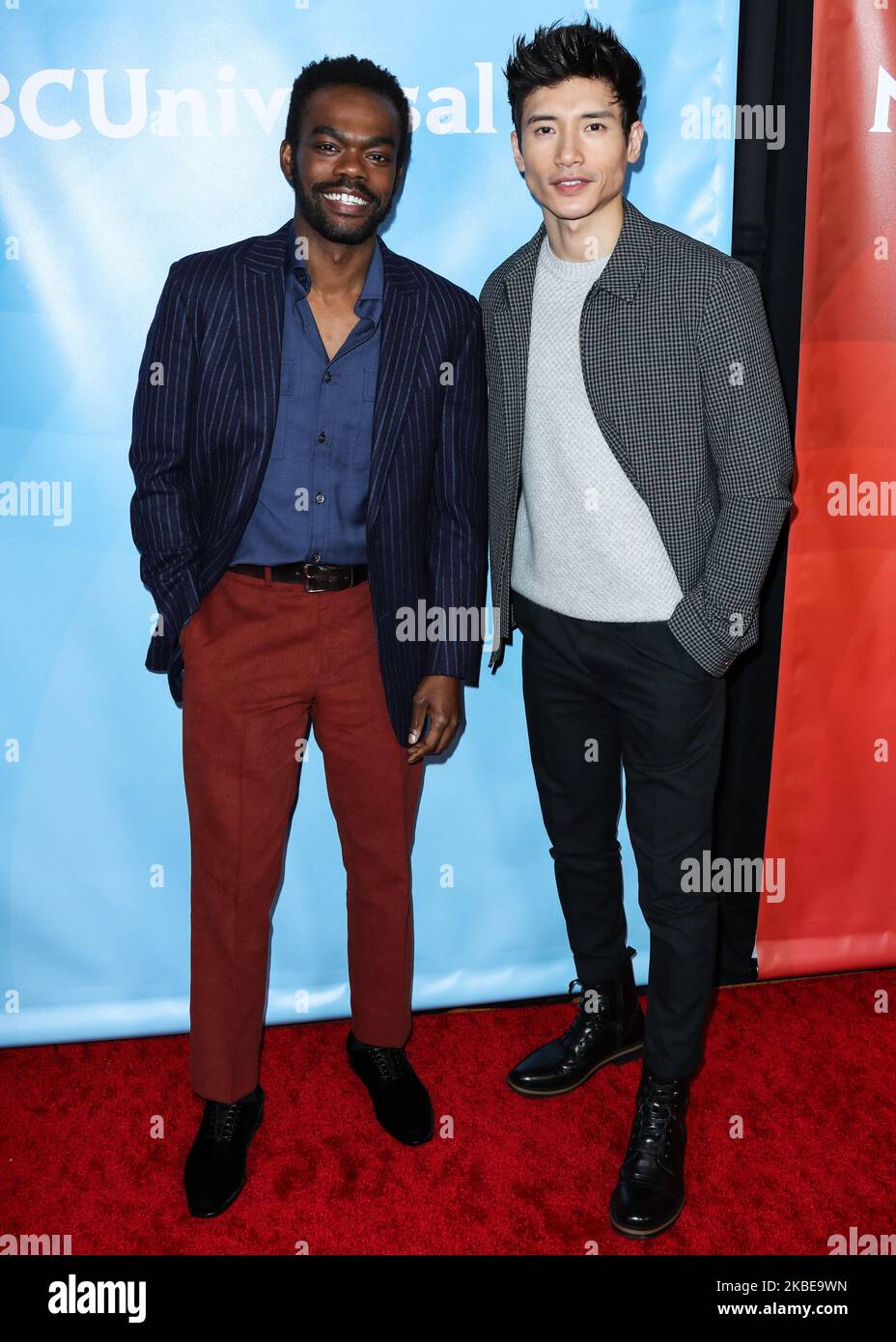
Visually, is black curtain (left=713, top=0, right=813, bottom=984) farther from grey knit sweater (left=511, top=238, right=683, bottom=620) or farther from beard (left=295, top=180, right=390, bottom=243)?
beard (left=295, top=180, right=390, bottom=243)

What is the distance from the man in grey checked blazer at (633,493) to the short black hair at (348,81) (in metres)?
0.23

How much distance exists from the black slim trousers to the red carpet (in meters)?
0.34

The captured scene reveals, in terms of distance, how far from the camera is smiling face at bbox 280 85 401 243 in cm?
224

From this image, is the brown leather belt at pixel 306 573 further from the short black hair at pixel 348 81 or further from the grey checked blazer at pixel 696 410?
the short black hair at pixel 348 81

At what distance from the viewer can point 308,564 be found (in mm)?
2393

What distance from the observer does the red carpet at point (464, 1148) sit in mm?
2449

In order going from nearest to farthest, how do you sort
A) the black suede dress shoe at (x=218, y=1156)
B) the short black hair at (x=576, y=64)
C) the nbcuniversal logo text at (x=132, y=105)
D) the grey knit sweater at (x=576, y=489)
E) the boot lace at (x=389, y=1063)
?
the short black hair at (x=576, y=64), the grey knit sweater at (x=576, y=489), the black suede dress shoe at (x=218, y=1156), the nbcuniversal logo text at (x=132, y=105), the boot lace at (x=389, y=1063)

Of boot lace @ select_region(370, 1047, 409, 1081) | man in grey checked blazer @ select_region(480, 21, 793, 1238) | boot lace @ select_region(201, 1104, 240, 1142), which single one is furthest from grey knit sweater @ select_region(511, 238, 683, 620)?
boot lace @ select_region(201, 1104, 240, 1142)

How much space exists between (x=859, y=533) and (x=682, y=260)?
3.66ft

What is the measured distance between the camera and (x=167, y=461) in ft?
7.64

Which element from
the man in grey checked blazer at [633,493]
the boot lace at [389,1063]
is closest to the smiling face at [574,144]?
Answer: the man in grey checked blazer at [633,493]

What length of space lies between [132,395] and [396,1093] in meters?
1.75
